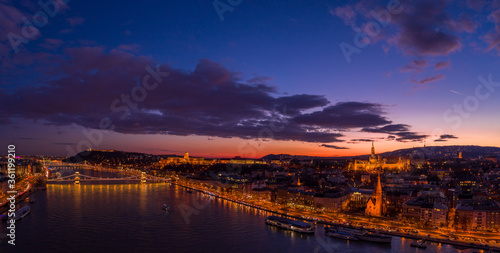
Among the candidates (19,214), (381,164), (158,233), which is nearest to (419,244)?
(158,233)

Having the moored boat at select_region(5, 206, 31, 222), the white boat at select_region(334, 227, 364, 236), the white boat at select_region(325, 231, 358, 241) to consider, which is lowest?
the white boat at select_region(325, 231, 358, 241)

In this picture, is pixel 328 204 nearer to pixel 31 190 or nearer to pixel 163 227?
pixel 163 227

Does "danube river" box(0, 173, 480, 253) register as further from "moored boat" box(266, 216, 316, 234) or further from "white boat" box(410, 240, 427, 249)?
"moored boat" box(266, 216, 316, 234)

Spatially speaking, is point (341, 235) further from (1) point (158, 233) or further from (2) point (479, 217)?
(1) point (158, 233)

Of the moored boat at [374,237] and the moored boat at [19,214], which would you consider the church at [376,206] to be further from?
the moored boat at [19,214]

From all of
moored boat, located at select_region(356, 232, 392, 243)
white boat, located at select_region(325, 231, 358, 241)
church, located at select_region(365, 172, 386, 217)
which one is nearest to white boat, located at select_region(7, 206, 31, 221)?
white boat, located at select_region(325, 231, 358, 241)

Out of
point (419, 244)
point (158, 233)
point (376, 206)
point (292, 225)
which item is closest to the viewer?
point (419, 244)

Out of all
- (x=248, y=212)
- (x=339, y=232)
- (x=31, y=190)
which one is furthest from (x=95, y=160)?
(x=339, y=232)
